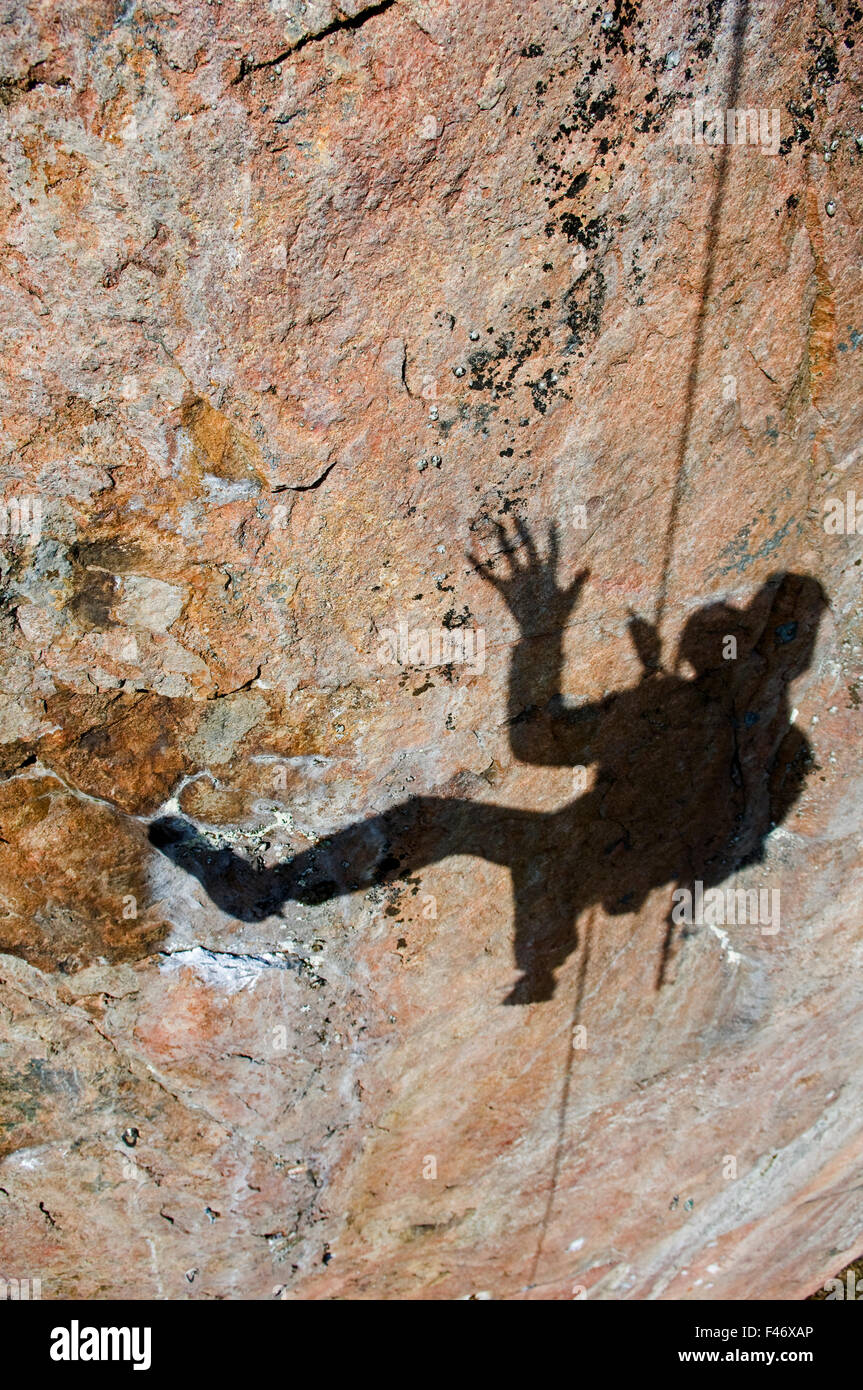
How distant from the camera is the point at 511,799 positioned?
430cm

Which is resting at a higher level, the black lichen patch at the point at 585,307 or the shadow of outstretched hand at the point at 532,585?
the black lichen patch at the point at 585,307

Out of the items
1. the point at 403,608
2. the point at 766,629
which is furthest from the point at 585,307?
the point at 766,629

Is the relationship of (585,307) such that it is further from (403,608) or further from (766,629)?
(766,629)

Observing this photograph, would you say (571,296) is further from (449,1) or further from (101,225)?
(101,225)

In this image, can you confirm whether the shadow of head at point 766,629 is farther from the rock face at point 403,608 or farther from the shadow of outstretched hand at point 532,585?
the shadow of outstretched hand at point 532,585

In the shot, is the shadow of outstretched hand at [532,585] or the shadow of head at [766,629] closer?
the shadow of outstretched hand at [532,585]

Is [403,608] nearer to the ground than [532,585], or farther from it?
nearer to the ground

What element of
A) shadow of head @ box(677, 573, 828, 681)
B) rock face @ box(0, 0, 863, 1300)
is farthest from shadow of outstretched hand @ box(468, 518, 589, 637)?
shadow of head @ box(677, 573, 828, 681)

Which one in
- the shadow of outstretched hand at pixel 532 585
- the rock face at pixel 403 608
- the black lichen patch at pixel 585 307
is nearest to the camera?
the rock face at pixel 403 608

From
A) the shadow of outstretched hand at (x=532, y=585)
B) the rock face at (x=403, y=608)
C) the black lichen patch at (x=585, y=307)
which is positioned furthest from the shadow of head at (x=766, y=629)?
the black lichen patch at (x=585, y=307)

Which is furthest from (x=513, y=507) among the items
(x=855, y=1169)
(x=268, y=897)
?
(x=855, y=1169)

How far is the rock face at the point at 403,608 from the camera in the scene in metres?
3.03

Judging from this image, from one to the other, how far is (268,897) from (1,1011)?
135 centimetres

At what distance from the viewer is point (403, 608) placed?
3.74 metres
